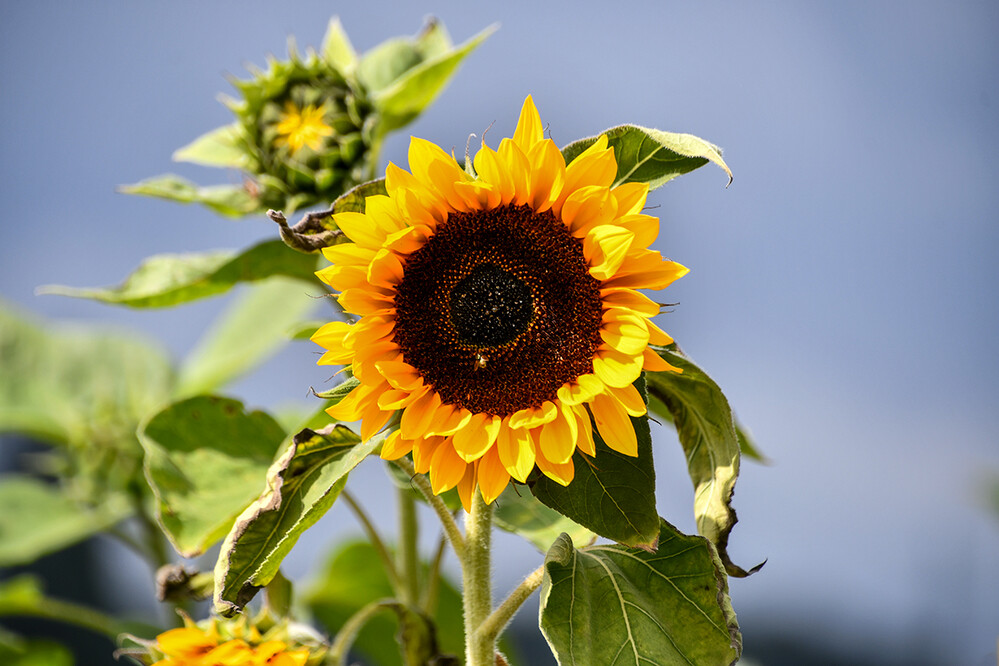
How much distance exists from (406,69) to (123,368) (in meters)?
0.90

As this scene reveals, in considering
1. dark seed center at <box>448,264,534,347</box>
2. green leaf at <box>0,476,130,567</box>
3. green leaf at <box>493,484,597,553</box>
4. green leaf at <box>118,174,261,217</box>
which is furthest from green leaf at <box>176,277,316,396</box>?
dark seed center at <box>448,264,534,347</box>

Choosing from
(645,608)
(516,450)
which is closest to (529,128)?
(516,450)

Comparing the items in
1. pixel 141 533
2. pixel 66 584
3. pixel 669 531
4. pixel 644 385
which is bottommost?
pixel 66 584

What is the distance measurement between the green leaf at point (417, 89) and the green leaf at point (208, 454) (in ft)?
1.09

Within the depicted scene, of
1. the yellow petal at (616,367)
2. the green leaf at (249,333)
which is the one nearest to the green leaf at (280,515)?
the yellow petal at (616,367)

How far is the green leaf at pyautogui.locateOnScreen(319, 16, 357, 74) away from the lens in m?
1.06

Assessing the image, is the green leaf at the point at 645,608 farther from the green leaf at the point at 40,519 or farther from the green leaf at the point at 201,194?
the green leaf at the point at 40,519

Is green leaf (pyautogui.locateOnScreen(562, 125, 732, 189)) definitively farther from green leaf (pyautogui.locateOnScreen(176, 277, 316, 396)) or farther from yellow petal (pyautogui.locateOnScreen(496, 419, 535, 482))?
green leaf (pyautogui.locateOnScreen(176, 277, 316, 396))

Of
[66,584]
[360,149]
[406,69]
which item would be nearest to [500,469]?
[360,149]

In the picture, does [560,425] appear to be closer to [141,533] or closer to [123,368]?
[141,533]

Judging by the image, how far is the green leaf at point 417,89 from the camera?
37.9 inches

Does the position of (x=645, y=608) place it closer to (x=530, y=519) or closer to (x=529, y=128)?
(x=530, y=519)

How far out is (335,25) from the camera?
1.08 metres

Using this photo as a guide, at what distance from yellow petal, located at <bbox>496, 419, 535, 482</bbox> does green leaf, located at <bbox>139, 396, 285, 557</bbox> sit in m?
0.36
